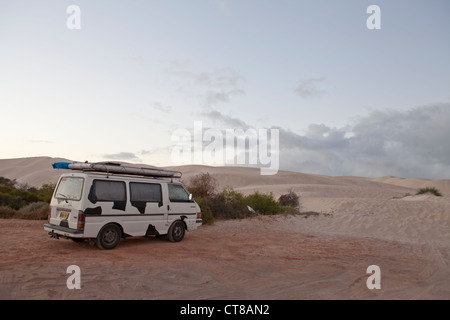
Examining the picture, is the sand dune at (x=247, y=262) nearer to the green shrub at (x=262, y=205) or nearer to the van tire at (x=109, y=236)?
the van tire at (x=109, y=236)

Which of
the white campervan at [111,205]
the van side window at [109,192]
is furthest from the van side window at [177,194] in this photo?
the van side window at [109,192]

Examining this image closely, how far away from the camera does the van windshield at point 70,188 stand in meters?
9.28

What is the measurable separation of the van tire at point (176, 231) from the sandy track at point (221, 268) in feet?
1.07

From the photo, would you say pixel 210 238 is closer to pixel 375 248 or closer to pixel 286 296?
pixel 375 248

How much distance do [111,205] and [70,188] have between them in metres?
1.19

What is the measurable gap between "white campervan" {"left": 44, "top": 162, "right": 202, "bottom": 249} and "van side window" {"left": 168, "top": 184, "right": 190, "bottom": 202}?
3 cm

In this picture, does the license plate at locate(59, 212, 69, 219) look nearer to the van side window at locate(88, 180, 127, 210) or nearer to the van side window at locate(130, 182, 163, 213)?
the van side window at locate(88, 180, 127, 210)

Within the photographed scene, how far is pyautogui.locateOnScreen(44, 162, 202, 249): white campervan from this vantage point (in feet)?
30.1

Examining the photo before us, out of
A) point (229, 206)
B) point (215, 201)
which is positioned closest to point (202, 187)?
point (215, 201)

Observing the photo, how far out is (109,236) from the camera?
9797 mm
